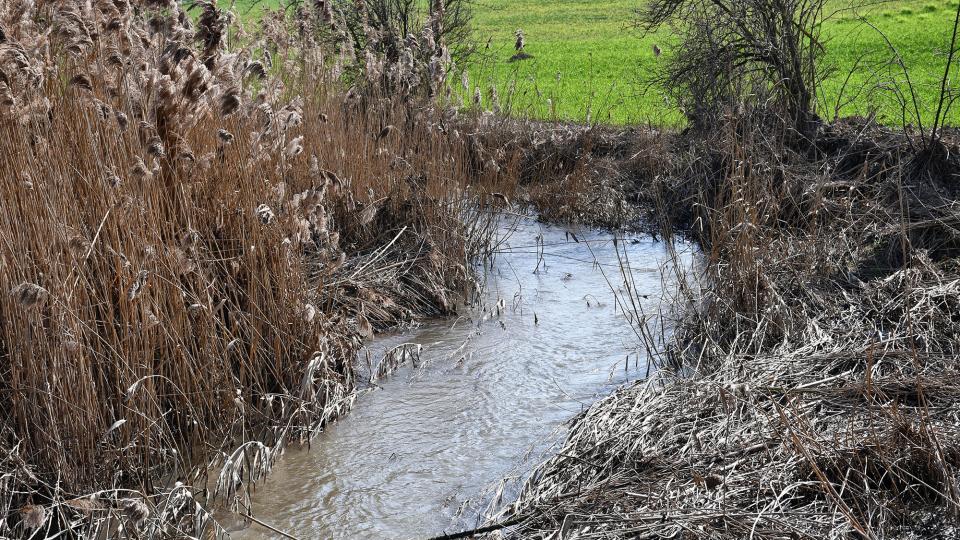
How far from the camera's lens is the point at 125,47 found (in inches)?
149

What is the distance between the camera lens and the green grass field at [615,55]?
40.3 ft

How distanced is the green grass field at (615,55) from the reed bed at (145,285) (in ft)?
22.2

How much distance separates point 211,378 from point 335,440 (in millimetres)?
702

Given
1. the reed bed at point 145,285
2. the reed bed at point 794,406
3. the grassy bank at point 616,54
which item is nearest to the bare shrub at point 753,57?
the grassy bank at point 616,54

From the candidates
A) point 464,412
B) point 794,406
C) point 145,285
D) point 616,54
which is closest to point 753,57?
point 464,412

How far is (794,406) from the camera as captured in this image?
11.3 feet

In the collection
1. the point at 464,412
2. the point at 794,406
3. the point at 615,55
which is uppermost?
the point at 615,55

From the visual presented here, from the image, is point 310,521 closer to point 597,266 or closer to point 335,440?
point 335,440

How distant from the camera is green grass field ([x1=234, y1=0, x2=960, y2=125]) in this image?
12281 mm

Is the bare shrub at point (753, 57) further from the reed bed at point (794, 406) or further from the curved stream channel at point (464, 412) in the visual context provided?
the curved stream channel at point (464, 412)

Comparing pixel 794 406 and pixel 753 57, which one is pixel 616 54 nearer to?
pixel 753 57

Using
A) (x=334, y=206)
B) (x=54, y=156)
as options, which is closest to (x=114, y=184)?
(x=54, y=156)

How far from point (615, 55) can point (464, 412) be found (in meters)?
18.3

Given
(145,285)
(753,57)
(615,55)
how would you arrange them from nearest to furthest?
(145,285) → (753,57) → (615,55)
